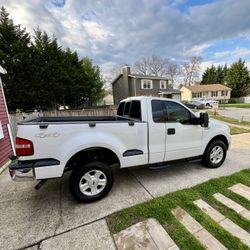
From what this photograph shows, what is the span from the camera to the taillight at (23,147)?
2457mm

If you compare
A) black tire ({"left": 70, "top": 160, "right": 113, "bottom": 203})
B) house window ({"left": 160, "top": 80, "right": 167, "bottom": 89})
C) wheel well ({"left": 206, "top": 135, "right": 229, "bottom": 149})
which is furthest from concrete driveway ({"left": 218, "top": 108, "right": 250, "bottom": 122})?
black tire ({"left": 70, "top": 160, "right": 113, "bottom": 203})

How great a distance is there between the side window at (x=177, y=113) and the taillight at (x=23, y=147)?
2668 millimetres

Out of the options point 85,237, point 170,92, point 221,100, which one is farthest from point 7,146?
point 221,100

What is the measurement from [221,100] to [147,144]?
46059mm

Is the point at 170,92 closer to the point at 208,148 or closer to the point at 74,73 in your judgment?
the point at 74,73

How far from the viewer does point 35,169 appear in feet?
8.30

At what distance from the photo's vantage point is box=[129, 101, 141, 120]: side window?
356 centimetres

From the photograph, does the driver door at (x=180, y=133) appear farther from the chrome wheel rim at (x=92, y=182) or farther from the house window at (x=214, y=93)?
the house window at (x=214, y=93)

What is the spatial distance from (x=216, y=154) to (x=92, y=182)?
10.9 feet

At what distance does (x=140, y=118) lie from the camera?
346cm

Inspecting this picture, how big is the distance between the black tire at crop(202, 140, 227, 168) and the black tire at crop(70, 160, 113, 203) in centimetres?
260

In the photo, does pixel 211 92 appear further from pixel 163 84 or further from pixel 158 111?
pixel 158 111

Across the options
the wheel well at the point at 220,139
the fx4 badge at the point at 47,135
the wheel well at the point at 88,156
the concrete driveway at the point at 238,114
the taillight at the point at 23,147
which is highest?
the fx4 badge at the point at 47,135

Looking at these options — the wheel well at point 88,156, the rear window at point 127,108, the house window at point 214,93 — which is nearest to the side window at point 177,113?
the rear window at point 127,108
